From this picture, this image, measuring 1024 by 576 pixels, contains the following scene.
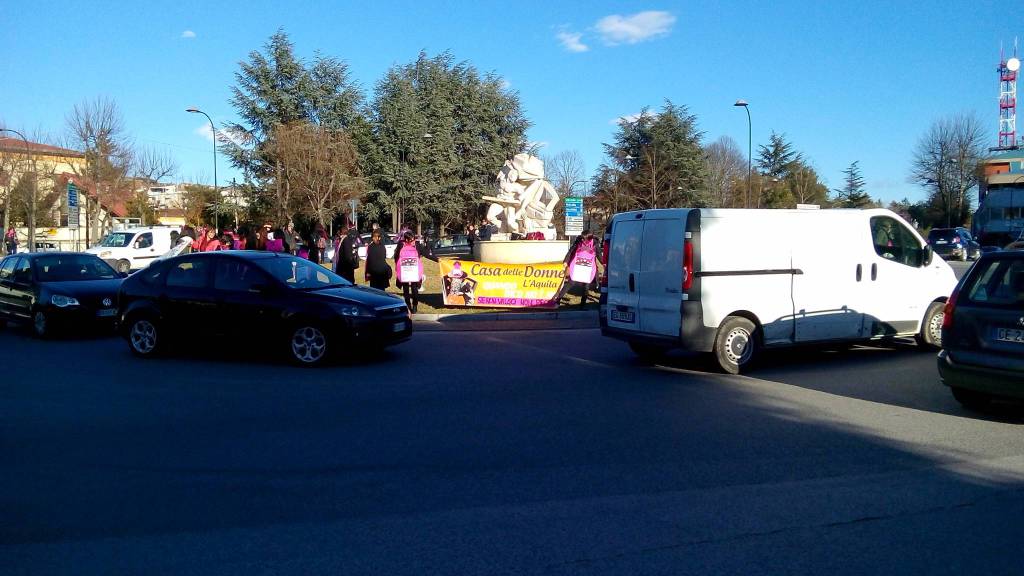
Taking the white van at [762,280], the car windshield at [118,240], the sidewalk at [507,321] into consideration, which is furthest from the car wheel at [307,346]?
the car windshield at [118,240]

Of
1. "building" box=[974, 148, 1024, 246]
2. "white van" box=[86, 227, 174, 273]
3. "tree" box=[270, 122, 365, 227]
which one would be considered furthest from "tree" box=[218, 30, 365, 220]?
"building" box=[974, 148, 1024, 246]

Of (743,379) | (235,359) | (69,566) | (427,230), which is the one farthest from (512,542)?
(427,230)

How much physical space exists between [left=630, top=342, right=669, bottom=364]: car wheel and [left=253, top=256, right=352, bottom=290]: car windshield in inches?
171

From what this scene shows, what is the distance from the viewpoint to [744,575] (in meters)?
3.96

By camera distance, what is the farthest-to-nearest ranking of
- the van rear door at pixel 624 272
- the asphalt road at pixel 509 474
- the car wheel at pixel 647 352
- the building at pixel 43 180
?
the building at pixel 43 180 < the car wheel at pixel 647 352 < the van rear door at pixel 624 272 < the asphalt road at pixel 509 474

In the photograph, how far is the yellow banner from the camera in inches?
644

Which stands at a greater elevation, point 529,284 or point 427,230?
point 427,230

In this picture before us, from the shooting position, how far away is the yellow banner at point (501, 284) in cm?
1636

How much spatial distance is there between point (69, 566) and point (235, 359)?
24.0 ft

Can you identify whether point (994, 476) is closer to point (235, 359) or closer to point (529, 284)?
point (235, 359)

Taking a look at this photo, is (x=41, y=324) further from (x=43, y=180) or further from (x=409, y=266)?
(x=43, y=180)

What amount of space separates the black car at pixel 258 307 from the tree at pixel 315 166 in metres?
34.5

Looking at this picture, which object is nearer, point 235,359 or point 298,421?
point 298,421

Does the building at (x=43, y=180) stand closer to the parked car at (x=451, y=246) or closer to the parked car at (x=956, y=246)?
Result: the parked car at (x=451, y=246)
